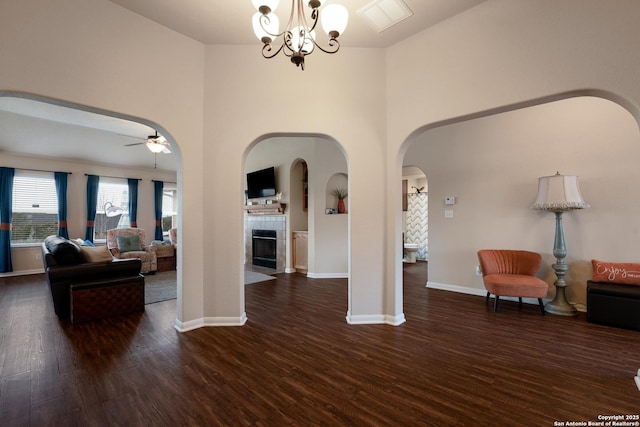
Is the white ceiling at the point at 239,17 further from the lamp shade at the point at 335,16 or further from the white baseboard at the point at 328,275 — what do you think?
the white baseboard at the point at 328,275

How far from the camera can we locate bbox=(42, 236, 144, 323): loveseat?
3.35 metres

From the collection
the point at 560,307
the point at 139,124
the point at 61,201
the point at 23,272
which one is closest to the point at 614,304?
the point at 560,307

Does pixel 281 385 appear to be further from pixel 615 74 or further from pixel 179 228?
pixel 615 74

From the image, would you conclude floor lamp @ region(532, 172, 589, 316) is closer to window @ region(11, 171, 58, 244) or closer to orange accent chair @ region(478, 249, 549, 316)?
orange accent chair @ region(478, 249, 549, 316)

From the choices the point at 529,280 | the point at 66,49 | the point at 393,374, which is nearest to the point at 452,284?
the point at 529,280

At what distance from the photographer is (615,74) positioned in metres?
1.99

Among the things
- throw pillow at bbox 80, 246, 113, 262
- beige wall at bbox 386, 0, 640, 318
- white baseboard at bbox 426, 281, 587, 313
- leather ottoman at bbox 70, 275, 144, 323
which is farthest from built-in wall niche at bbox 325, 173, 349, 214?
throw pillow at bbox 80, 246, 113, 262

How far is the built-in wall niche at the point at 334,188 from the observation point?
602 cm

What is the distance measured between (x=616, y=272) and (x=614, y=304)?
17.4 inches

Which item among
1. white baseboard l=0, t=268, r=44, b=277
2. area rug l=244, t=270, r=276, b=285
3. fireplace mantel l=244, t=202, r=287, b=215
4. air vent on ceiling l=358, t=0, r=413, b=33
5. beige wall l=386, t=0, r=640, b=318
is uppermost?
air vent on ceiling l=358, t=0, r=413, b=33

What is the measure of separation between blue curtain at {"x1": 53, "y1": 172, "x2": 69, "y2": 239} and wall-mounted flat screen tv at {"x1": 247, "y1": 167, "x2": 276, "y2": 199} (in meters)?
4.40

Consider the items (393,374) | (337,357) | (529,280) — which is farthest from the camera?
(529,280)

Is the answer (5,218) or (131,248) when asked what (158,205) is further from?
(5,218)

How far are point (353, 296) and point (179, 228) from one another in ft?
7.11
